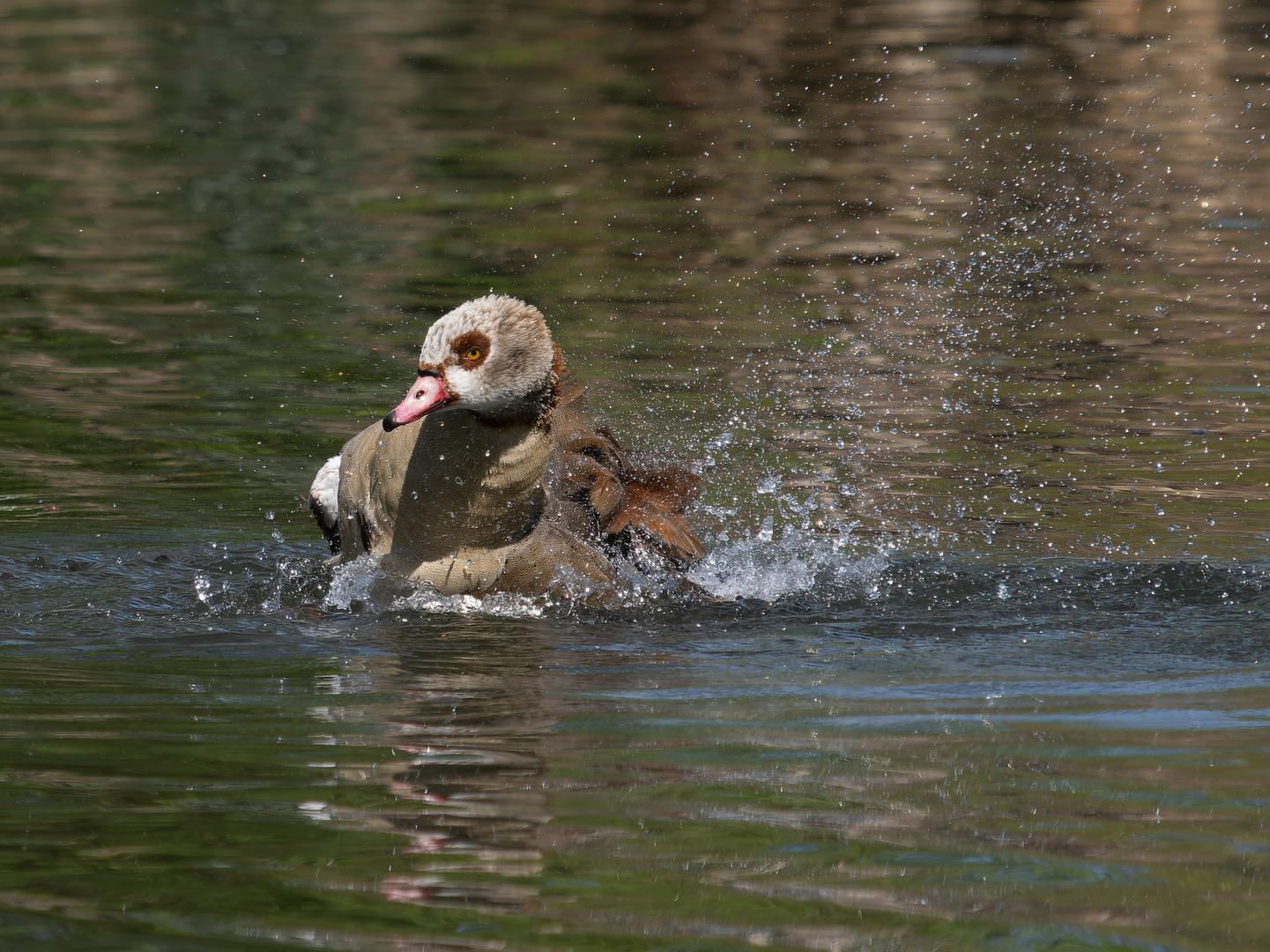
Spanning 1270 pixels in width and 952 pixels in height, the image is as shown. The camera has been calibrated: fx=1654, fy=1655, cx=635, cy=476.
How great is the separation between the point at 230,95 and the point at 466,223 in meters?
8.63

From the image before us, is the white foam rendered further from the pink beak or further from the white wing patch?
the pink beak

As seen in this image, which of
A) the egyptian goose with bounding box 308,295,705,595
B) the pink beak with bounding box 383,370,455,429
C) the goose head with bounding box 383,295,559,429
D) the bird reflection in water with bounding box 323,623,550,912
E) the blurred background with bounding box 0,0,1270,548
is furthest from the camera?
the blurred background with bounding box 0,0,1270,548

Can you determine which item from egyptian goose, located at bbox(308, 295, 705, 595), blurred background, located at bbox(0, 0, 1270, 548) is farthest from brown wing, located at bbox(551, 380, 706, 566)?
blurred background, located at bbox(0, 0, 1270, 548)

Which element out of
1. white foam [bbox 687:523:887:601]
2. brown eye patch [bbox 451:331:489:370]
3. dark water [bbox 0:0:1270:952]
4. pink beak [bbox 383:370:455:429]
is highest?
brown eye patch [bbox 451:331:489:370]

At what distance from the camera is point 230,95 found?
23016mm

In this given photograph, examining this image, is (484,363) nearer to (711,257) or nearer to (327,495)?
(327,495)

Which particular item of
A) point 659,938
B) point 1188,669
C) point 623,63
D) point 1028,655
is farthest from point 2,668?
point 623,63

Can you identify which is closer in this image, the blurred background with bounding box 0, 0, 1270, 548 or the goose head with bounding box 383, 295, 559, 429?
the goose head with bounding box 383, 295, 559, 429

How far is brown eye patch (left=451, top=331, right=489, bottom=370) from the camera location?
6.38 meters

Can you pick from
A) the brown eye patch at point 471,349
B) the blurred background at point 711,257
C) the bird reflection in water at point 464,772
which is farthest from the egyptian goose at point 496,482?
the blurred background at point 711,257

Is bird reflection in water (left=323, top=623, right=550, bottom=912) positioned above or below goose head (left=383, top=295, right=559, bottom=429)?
below

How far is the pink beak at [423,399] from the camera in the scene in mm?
6195

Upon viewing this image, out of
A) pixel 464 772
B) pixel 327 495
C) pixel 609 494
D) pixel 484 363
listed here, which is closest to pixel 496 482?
pixel 484 363

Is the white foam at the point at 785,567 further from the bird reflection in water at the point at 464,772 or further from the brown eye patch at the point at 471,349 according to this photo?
the brown eye patch at the point at 471,349
